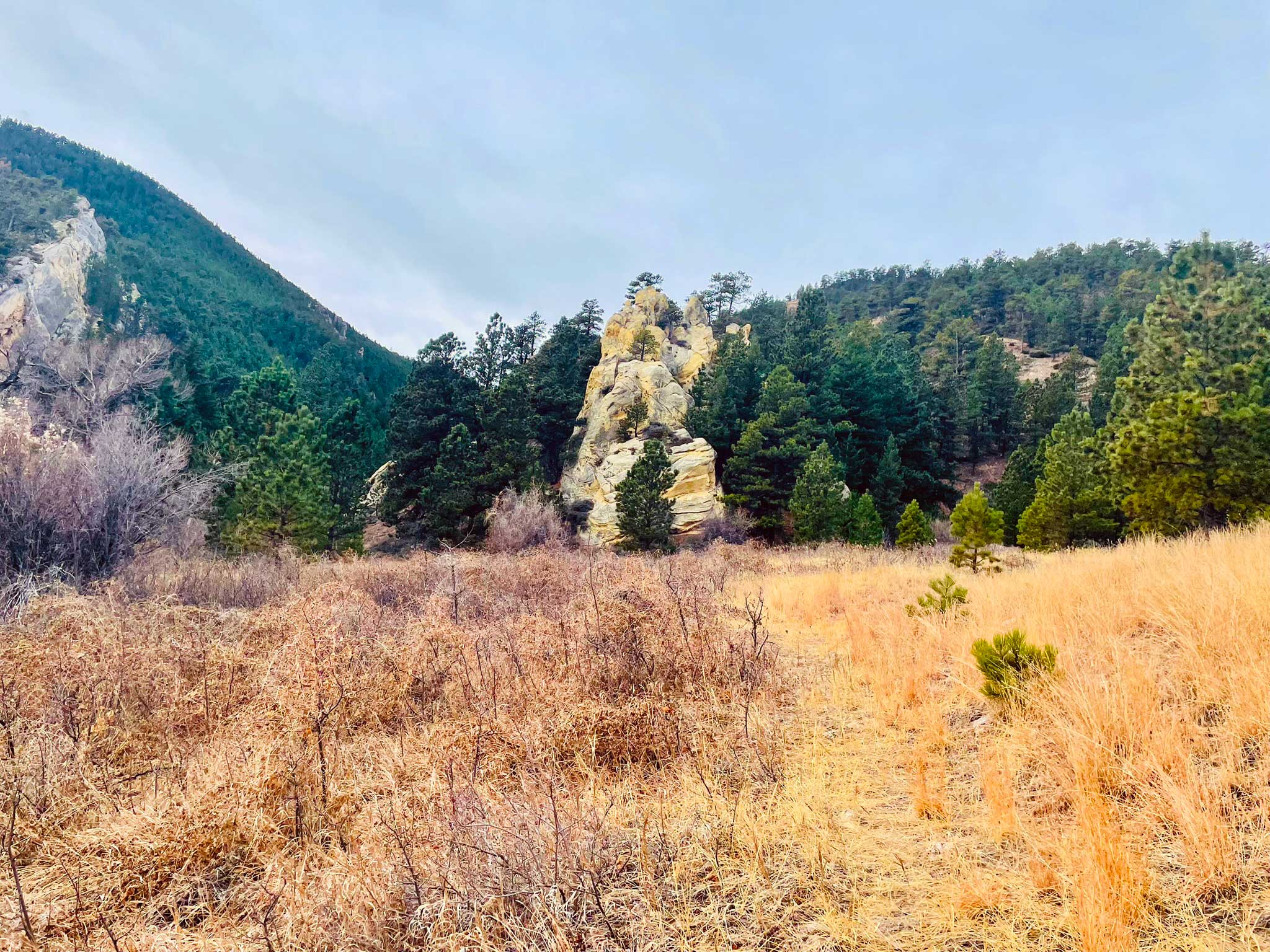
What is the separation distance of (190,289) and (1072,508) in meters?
66.9

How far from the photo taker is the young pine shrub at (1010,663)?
397cm

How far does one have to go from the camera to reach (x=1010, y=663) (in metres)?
4.15

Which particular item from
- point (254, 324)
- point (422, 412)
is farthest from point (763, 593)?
point (254, 324)

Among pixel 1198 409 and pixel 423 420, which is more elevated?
pixel 423 420

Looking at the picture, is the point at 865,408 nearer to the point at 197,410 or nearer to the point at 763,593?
the point at 763,593

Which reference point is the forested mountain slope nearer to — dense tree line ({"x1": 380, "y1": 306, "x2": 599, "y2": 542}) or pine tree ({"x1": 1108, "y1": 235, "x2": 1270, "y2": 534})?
dense tree line ({"x1": 380, "y1": 306, "x2": 599, "y2": 542})

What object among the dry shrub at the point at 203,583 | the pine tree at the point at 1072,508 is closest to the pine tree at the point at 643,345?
the pine tree at the point at 1072,508

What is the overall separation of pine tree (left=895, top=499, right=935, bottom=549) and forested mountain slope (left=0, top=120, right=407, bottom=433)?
3783cm

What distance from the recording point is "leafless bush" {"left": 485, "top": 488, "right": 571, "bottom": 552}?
1010 inches

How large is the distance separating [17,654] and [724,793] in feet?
22.4

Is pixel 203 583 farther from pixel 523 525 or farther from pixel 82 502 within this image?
pixel 523 525

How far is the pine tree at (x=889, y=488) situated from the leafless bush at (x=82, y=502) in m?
33.4

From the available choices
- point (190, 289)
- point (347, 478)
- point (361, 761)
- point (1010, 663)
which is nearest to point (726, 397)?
point (347, 478)

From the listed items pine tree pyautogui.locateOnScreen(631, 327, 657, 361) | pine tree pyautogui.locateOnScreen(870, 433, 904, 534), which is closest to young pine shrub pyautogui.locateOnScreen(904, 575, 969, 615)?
pine tree pyautogui.locateOnScreen(870, 433, 904, 534)
